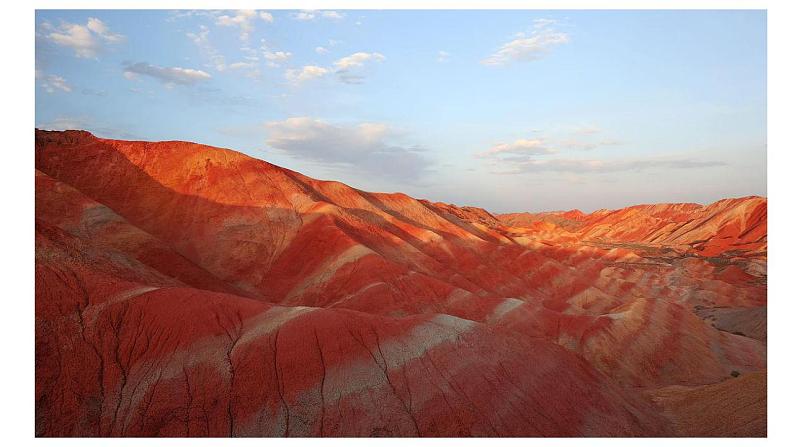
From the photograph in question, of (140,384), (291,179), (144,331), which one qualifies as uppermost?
(291,179)

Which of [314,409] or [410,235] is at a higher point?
[410,235]

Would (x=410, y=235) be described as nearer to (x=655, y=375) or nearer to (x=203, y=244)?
(x=203, y=244)

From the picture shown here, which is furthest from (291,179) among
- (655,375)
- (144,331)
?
(655,375)

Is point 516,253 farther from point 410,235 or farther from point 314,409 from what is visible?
point 314,409

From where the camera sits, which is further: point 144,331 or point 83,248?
point 83,248

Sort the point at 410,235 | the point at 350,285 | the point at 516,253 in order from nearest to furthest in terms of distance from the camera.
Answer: the point at 350,285 < the point at 410,235 < the point at 516,253

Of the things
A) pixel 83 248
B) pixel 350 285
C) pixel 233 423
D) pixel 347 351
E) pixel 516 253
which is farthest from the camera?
pixel 516 253
